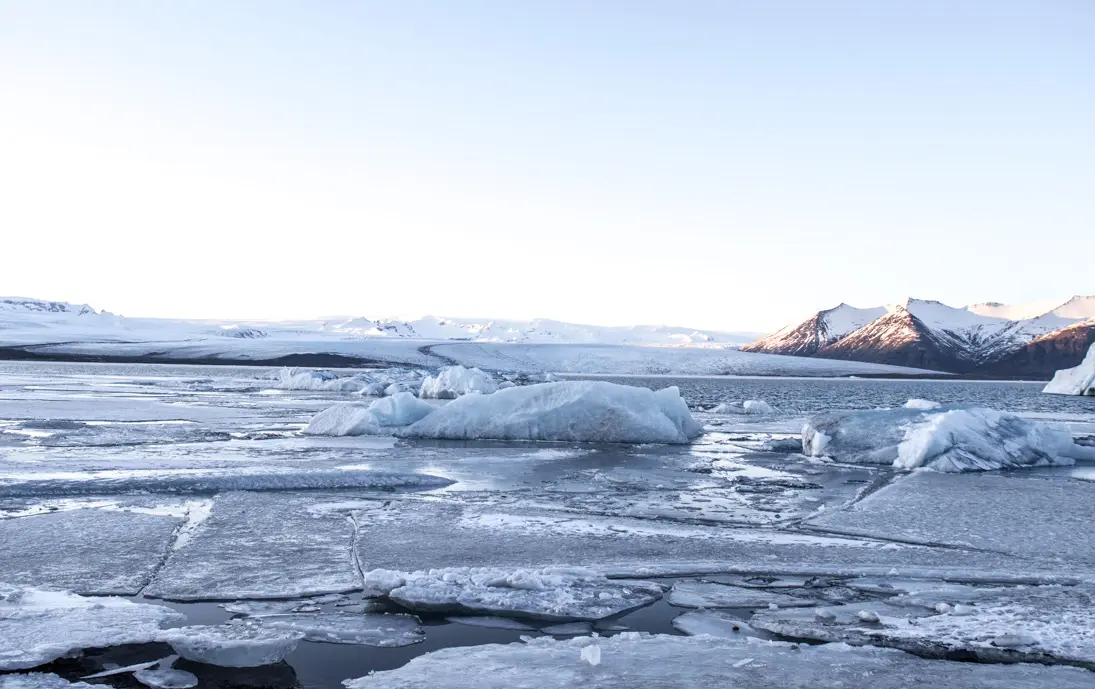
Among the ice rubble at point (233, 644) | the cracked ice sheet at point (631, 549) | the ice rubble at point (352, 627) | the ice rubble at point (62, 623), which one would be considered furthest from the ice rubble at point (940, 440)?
the ice rubble at point (62, 623)

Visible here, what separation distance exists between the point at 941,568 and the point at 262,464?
6439 mm

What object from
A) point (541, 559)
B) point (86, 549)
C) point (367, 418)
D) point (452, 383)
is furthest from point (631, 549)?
point (452, 383)

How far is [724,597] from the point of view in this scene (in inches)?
163

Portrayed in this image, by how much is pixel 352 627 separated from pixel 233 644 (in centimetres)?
51

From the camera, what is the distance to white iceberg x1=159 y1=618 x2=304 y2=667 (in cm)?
314

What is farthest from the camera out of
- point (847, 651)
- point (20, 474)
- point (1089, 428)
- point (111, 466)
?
point (1089, 428)

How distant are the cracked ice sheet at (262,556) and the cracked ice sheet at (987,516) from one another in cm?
330

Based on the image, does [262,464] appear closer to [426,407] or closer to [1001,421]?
[426,407]

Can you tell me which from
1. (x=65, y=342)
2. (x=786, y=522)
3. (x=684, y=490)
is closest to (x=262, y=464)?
(x=684, y=490)

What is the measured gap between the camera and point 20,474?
760 centimetres

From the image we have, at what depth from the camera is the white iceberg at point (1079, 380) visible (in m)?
38.5

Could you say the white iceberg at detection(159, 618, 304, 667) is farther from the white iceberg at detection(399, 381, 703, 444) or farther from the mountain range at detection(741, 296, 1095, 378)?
the mountain range at detection(741, 296, 1095, 378)

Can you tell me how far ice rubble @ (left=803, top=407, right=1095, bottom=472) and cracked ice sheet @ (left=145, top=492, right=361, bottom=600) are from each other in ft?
21.9

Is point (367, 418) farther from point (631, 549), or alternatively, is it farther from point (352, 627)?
point (352, 627)
